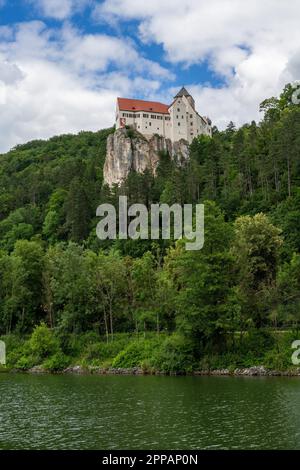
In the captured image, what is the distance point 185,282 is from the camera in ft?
153

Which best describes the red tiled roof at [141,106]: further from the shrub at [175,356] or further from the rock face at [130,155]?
the shrub at [175,356]

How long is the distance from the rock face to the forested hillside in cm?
1786

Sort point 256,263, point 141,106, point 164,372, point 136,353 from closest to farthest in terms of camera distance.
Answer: point 164,372 → point 256,263 → point 136,353 → point 141,106

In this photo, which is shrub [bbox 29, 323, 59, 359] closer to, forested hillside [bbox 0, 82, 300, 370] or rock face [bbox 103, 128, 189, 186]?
forested hillside [bbox 0, 82, 300, 370]

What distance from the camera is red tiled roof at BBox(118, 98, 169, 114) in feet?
395

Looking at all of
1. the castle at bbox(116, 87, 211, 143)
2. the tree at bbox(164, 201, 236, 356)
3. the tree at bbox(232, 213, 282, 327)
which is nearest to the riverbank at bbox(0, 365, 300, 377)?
the tree at bbox(164, 201, 236, 356)

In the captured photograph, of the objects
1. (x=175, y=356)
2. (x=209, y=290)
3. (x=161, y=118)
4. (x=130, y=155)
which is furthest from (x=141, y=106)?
(x=175, y=356)

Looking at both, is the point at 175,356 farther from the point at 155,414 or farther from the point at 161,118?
the point at 161,118

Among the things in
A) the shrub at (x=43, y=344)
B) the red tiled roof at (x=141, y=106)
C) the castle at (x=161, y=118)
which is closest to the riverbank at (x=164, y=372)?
the shrub at (x=43, y=344)

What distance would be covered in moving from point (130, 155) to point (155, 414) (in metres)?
90.3

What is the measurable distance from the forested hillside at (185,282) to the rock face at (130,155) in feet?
58.6

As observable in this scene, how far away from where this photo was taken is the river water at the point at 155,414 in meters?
20.5

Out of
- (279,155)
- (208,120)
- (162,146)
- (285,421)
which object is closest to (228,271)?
(285,421)

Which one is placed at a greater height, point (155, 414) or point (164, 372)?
point (155, 414)
